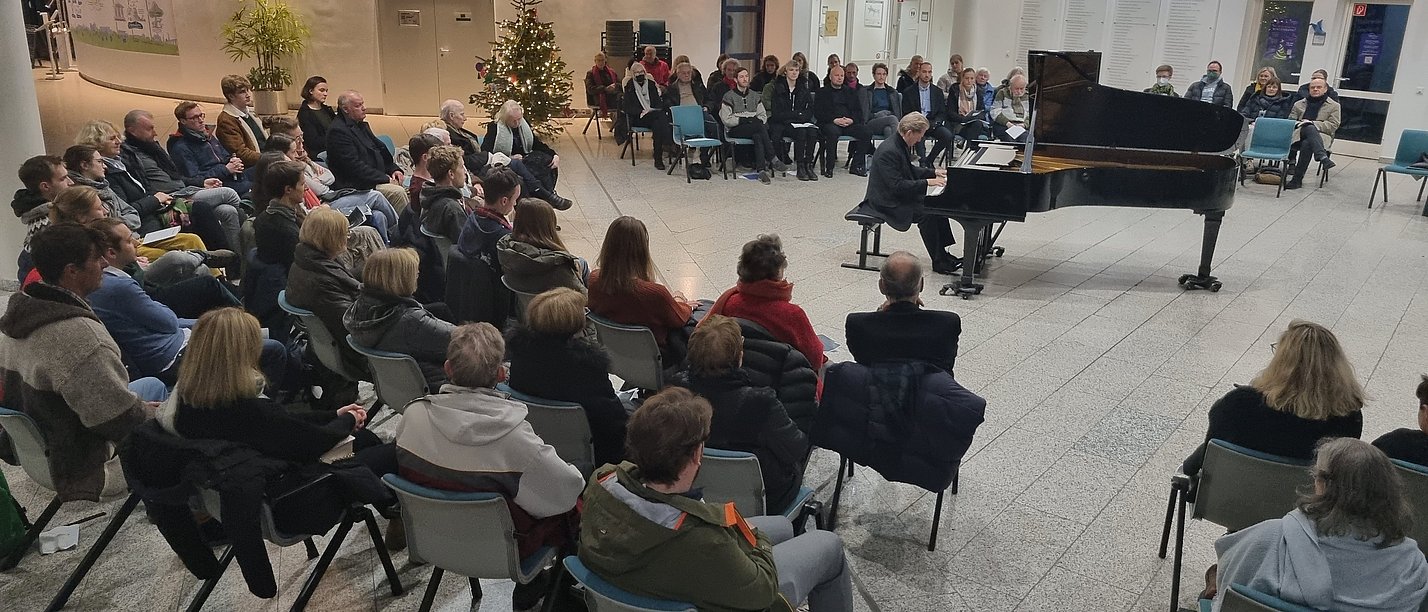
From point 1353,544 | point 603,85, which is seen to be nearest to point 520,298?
point 1353,544

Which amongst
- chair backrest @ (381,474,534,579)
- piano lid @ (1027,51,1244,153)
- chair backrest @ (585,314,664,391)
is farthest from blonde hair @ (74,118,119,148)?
piano lid @ (1027,51,1244,153)

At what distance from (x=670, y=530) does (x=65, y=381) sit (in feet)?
7.92

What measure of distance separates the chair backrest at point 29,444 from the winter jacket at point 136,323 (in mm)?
662

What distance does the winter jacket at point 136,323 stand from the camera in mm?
4207

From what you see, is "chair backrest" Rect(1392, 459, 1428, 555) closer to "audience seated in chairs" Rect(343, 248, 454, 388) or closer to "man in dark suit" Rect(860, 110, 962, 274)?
"audience seated in chairs" Rect(343, 248, 454, 388)

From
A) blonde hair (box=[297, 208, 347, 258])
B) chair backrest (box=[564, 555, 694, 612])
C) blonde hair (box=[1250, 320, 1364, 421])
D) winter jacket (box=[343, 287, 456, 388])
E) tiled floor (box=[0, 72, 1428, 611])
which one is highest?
blonde hair (box=[297, 208, 347, 258])

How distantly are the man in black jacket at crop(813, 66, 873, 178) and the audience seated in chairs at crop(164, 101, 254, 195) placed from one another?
21.2 feet

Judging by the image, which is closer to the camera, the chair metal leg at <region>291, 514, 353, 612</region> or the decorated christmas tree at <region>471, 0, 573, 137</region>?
the chair metal leg at <region>291, 514, 353, 612</region>

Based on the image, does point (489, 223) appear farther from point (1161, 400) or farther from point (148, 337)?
point (1161, 400)

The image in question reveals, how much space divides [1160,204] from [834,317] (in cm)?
259

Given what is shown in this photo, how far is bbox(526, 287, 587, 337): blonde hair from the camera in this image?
11.6 ft

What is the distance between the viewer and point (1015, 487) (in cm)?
454

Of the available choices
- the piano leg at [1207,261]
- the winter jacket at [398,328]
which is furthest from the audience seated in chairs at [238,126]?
the piano leg at [1207,261]

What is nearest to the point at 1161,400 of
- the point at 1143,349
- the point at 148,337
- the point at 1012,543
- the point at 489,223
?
the point at 1143,349
